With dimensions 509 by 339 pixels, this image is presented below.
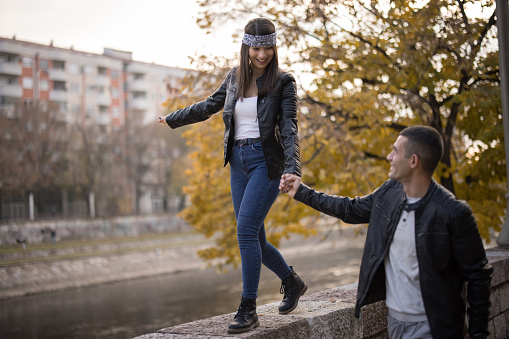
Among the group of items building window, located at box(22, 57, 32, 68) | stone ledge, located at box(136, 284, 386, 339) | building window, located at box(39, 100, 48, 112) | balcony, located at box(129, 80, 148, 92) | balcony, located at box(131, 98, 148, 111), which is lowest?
stone ledge, located at box(136, 284, 386, 339)

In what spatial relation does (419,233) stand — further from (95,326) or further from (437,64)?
(95,326)

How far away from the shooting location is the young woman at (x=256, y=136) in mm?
3295

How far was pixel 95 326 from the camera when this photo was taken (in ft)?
64.4

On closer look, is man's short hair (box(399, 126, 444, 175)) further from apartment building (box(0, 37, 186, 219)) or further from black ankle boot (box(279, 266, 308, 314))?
apartment building (box(0, 37, 186, 219))

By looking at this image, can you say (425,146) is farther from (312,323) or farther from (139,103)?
(139,103)

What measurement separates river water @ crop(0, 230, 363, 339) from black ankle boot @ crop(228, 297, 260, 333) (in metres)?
15.4

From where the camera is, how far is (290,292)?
3582mm

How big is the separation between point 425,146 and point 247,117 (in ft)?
3.74

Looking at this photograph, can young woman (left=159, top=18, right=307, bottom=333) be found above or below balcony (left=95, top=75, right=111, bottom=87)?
below

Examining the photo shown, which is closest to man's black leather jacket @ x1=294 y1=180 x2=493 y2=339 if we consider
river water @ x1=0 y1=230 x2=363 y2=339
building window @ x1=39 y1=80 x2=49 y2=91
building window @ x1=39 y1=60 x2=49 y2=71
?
river water @ x1=0 y1=230 x2=363 y2=339

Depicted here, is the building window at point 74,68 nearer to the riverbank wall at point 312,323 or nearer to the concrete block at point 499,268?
the concrete block at point 499,268

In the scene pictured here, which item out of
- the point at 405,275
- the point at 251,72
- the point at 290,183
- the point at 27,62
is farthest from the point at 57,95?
the point at 405,275

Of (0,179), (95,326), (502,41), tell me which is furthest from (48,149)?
(502,41)

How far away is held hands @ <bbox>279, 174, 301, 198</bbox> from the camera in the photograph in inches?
123
